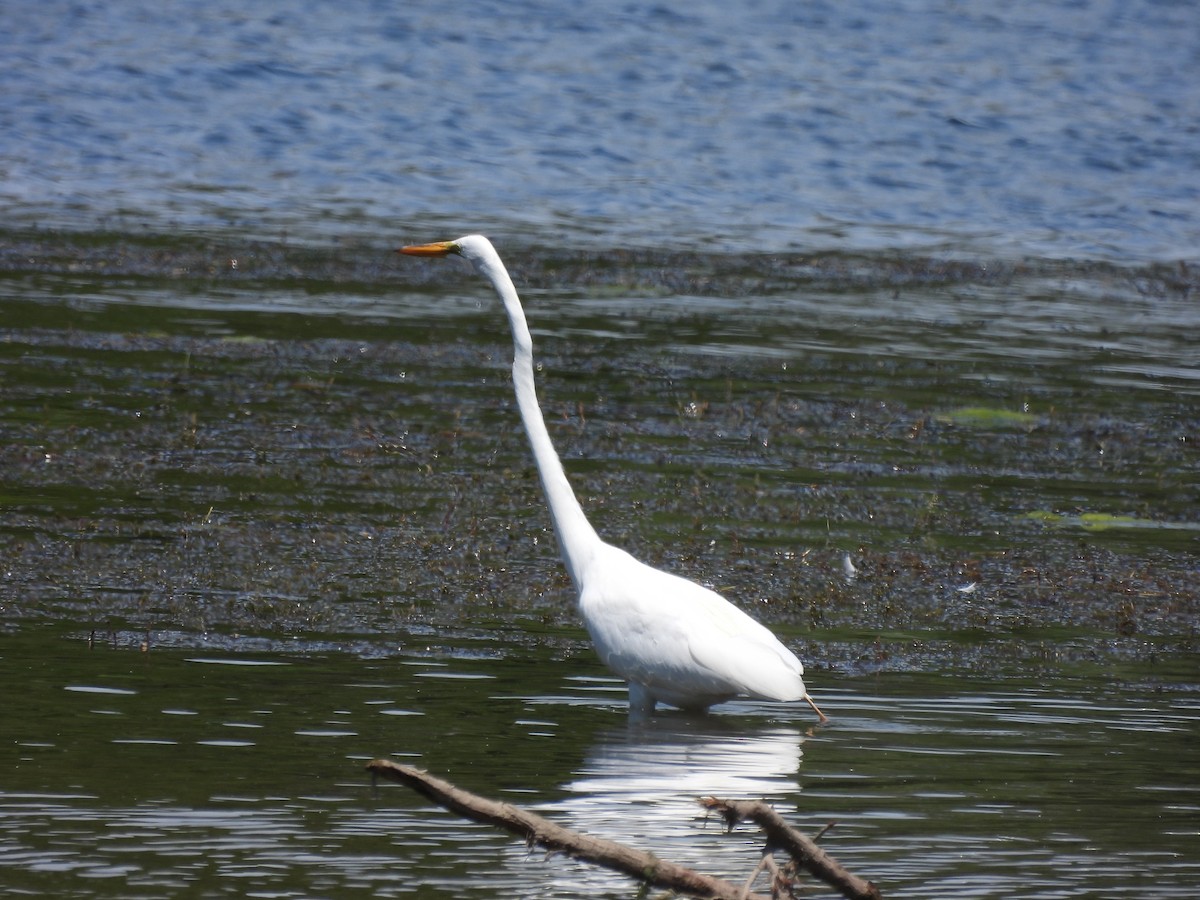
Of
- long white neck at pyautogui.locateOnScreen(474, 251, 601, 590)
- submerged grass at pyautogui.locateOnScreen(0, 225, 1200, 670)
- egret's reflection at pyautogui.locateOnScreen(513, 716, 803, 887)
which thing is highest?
long white neck at pyautogui.locateOnScreen(474, 251, 601, 590)

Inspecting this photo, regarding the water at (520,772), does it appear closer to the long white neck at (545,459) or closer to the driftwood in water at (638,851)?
the long white neck at (545,459)

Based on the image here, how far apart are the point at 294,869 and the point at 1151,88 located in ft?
89.8

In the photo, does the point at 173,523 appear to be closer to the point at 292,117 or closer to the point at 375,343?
the point at 375,343

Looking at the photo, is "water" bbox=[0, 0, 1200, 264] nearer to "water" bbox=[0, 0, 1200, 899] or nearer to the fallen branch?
"water" bbox=[0, 0, 1200, 899]

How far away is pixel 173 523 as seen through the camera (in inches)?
330

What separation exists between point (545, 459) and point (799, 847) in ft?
11.6

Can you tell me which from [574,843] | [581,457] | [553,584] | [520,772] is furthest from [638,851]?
[581,457]

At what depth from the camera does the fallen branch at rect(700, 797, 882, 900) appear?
12.6 feet

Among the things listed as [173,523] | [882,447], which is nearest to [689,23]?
[882,447]

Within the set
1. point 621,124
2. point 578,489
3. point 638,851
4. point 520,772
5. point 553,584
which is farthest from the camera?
point 621,124

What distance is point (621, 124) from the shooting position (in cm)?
2648

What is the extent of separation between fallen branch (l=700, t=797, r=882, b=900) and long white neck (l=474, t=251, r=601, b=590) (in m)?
3.14

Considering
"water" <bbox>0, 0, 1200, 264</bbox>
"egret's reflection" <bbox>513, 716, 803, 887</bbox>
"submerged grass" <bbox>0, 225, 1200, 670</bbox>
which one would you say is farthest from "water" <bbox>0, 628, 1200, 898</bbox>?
"water" <bbox>0, 0, 1200, 264</bbox>

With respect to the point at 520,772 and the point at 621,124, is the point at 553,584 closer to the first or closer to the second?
the point at 520,772
